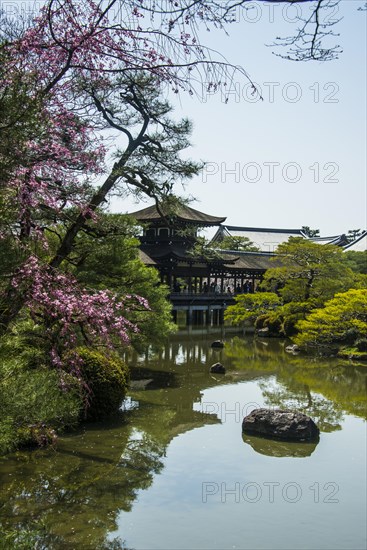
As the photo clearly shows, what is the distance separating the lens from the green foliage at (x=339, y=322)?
21516 millimetres

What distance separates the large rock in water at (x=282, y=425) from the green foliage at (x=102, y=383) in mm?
2653

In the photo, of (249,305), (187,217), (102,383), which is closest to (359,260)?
(187,217)

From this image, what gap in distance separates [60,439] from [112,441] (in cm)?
92

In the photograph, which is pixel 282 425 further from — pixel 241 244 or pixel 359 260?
pixel 241 244

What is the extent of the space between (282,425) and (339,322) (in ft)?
39.5

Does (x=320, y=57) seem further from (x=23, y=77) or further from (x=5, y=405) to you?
(x=5, y=405)

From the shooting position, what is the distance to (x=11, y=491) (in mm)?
7492

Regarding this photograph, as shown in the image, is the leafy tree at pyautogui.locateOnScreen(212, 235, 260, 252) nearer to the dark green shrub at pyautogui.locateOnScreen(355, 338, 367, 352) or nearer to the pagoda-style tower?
the pagoda-style tower

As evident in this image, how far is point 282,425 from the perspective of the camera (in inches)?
416

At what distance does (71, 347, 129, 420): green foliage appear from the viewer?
10.9 m

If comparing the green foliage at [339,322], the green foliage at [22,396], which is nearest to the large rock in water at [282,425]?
the green foliage at [22,396]

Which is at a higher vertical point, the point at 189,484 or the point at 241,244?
the point at 241,244

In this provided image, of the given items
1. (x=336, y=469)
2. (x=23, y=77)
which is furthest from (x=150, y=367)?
(x=23, y=77)

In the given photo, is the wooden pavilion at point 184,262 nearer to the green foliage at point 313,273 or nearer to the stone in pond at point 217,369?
the green foliage at point 313,273
